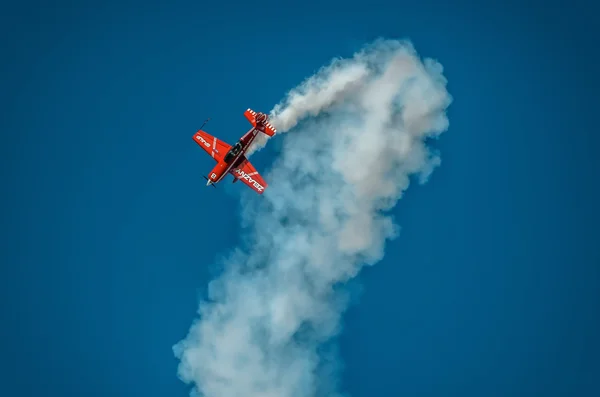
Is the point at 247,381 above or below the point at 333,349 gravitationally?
below

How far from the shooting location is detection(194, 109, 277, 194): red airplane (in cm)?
3947

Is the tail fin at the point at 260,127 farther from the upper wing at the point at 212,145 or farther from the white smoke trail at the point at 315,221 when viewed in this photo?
the upper wing at the point at 212,145

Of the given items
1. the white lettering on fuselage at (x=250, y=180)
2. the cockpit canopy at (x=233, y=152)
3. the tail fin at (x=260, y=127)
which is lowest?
the white lettering on fuselage at (x=250, y=180)

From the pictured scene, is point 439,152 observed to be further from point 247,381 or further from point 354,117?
point 247,381

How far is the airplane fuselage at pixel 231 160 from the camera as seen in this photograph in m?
39.8

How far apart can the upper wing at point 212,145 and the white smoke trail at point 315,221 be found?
10.6 feet

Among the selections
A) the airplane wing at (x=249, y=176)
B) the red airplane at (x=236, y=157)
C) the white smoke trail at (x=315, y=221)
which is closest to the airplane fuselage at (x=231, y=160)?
the red airplane at (x=236, y=157)

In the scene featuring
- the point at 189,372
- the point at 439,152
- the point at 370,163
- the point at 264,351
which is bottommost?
the point at 189,372

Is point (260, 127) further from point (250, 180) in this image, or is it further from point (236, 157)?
point (250, 180)

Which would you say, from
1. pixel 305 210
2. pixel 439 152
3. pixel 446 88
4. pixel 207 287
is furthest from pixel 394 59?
pixel 207 287

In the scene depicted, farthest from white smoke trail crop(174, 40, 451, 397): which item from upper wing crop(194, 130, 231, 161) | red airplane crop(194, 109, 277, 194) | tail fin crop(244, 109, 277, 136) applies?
upper wing crop(194, 130, 231, 161)

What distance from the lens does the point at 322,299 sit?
4128 cm

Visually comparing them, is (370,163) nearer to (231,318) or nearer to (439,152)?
(439,152)

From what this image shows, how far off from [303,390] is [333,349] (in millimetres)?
2959
